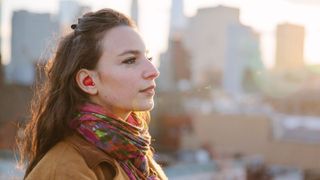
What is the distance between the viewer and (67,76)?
1.30 m

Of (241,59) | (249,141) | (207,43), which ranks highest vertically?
(207,43)

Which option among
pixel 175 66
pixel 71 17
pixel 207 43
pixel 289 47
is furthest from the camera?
pixel 207 43

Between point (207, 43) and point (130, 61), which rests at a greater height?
point (130, 61)

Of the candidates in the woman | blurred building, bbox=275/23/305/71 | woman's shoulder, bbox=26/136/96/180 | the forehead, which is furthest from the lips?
blurred building, bbox=275/23/305/71

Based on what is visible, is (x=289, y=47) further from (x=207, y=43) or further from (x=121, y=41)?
(x=121, y=41)

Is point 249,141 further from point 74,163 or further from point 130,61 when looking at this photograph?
point 74,163

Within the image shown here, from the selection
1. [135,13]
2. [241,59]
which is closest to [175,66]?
[241,59]

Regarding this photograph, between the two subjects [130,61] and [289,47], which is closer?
[130,61]

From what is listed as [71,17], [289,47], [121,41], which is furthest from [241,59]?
[121,41]

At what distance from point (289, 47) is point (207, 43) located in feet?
62.4

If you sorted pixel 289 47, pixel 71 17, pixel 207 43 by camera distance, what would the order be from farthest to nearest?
pixel 207 43 < pixel 289 47 < pixel 71 17

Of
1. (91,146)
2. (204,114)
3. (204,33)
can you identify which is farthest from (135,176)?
(204,33)

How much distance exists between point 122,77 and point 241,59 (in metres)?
59.4

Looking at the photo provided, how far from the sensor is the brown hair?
1.29 m
